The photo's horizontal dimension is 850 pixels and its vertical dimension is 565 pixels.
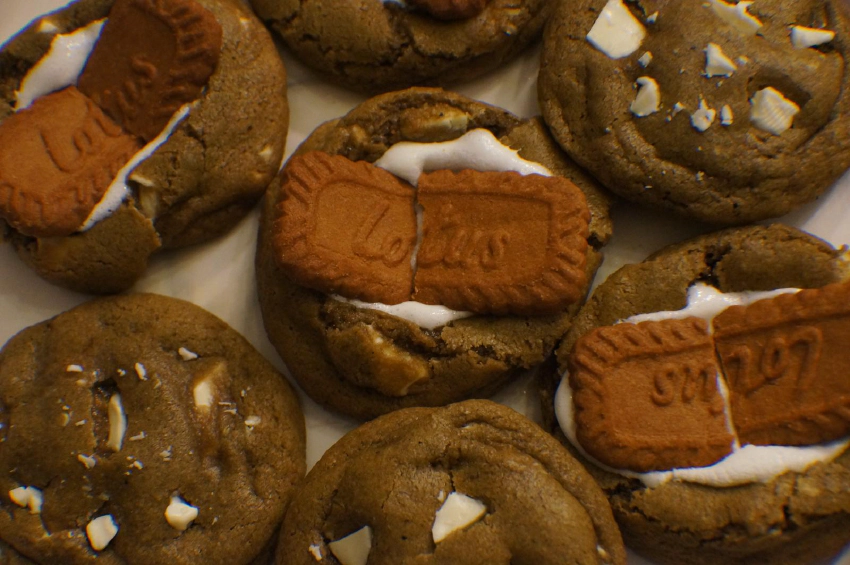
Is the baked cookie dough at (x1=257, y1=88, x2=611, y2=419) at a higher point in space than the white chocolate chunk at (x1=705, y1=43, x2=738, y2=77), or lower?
lower

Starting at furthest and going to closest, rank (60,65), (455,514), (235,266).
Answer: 1. (235,266)
2. (60,65)
3. (455,514)

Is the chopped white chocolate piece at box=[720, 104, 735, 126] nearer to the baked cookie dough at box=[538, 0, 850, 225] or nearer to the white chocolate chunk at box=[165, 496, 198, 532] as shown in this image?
the baked cookie dough at box=[538, 0, 850, 225]

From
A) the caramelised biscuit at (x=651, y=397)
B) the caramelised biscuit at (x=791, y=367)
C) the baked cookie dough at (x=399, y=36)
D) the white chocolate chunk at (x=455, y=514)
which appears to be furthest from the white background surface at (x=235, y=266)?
the caramelised biscuit at (x=791, y=367)

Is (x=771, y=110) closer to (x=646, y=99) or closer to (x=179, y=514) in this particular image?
(x=646, y=99)

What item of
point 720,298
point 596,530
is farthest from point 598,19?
point 596,530

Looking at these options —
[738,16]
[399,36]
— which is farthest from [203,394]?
[738,16]

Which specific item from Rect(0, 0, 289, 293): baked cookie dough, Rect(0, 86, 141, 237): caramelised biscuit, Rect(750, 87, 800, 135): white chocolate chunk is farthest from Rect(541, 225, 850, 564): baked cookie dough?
Rect(0, 86, 141, 237): caramelised biscuit
